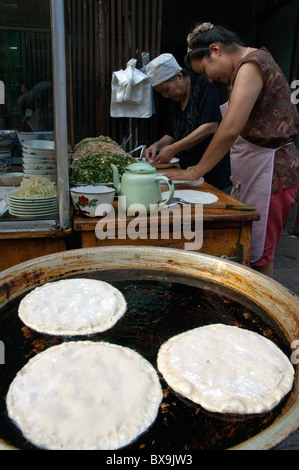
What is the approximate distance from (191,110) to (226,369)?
3156 mm

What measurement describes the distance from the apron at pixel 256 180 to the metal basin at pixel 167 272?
44.6 inches

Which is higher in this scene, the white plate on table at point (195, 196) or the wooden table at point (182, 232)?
the white plate on table at point (195, 196)

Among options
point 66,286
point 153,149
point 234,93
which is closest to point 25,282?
point 66,286

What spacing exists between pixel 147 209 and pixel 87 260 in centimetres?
53

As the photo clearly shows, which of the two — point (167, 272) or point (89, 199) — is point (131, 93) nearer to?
point (89, 199)

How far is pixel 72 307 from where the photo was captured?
136 cm

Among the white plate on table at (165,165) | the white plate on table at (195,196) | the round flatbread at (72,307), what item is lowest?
the round flatbread at (72,307)

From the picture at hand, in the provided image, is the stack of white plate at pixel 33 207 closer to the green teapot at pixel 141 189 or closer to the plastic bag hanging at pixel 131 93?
the green teapot at pixel 141 189

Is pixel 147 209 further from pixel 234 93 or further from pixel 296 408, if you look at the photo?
pixel 296 408

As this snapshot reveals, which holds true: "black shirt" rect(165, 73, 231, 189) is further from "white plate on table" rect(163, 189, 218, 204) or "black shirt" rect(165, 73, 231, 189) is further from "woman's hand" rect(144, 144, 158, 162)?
"white plate on table" rect(163, 189, 218, 204)

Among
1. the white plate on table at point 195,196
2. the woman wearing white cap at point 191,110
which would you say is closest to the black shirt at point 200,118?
the woman wearing white cap at point 191,110

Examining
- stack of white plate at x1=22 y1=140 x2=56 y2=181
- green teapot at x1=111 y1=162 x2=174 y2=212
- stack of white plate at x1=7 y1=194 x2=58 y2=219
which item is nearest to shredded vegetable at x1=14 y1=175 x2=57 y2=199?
stack of white plate at x1=7 y1=194 x2=58 y2=219

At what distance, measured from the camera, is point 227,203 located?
2.35 meters

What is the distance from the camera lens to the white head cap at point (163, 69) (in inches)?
143
